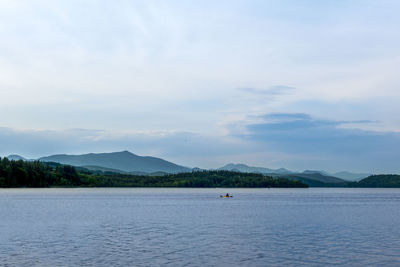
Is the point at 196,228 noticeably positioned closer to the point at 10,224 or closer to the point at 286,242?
the point at 286,242

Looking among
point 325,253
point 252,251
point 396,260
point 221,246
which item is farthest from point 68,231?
point 396,260

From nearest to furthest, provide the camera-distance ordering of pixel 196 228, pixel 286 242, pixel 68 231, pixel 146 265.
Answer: pixel 146 265
pixel 286 242
pixel 68 231
pixel 196 228

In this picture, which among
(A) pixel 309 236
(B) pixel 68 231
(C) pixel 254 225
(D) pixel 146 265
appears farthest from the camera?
(C) pixel 254 225

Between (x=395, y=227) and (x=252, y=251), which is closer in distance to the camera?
(x=252, y=251)

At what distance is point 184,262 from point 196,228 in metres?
30.4

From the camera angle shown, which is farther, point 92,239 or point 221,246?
point 92,239

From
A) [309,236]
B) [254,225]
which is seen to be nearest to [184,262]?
[309,236]

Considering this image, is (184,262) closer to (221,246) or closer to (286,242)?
(221,246)

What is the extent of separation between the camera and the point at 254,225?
79250mm

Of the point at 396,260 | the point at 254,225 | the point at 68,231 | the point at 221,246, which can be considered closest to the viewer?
the point at 396,260

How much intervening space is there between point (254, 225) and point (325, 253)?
2982 centimetres

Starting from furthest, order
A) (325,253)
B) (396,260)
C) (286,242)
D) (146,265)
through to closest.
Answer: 1. (286,242)
2. (325,253)
3. (396,260)
4. (146,265)

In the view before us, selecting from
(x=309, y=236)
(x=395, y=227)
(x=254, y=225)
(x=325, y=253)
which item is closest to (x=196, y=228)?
(x=254, y=225)

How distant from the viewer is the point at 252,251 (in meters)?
50.8
